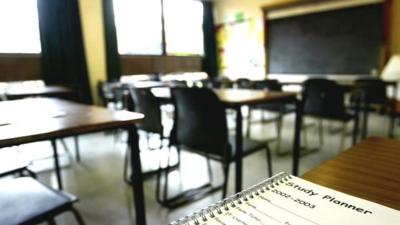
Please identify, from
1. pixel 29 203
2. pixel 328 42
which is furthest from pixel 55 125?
pixel 328 42

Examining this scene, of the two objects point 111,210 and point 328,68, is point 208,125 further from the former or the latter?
point 328,68

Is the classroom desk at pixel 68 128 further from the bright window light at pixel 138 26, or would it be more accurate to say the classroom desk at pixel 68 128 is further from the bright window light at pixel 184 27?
the bright window light at pixel 184 27

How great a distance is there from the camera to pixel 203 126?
166cm

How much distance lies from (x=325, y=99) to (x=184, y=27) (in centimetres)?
481

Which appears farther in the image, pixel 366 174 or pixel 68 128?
pixel 68 128

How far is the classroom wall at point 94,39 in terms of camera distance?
5.12m

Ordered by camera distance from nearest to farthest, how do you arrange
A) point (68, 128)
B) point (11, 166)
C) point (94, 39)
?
point (68, 128), point (11, 166), point (94, 39)

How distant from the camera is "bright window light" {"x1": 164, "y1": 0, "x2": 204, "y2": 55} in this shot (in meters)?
6.52

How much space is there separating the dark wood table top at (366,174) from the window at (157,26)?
18.3ft

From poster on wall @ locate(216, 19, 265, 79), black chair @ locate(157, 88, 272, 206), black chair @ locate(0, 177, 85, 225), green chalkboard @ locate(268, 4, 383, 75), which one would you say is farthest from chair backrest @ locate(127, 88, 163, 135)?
poster on wall @ locate(216, 19, 265, 79)

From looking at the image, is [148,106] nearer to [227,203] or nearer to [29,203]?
[29,203]

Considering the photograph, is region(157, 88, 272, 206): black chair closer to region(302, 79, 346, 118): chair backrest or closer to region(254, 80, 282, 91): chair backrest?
region(302, 79, 346, 118): chair backrest

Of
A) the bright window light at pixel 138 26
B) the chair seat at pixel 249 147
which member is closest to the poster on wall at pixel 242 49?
the bright window light at pixel 138 26

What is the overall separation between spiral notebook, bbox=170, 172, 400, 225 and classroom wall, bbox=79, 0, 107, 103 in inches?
210
